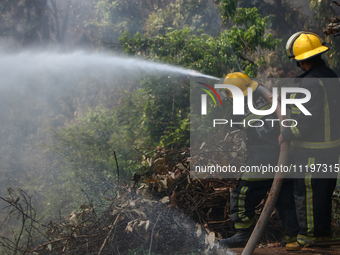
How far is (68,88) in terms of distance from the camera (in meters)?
25.1

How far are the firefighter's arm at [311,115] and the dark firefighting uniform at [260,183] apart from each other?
40 centimetres

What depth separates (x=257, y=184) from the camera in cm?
321

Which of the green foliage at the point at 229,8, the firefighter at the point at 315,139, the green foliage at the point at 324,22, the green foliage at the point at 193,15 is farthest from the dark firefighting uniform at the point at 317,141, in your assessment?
the green foliage at the point at 193,15

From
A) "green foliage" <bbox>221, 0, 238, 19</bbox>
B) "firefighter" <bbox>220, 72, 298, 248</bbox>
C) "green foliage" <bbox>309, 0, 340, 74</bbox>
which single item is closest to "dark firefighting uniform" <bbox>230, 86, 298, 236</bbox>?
"firefighter" <bbox>220, 72, 298, 248</bbox>

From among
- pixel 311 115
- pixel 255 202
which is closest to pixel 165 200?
pixel 255 202

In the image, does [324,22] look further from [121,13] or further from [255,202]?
[121,13]

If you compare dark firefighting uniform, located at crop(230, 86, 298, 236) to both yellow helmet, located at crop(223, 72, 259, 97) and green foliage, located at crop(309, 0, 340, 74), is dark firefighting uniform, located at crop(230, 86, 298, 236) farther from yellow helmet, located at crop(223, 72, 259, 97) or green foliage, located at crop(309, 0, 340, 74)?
green foliage, located at crop(309, 0, 340, 74)

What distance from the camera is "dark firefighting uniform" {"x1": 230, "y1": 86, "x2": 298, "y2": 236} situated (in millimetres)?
3189

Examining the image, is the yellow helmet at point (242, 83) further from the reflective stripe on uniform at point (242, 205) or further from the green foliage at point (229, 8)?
the green foliage at point (229, 8)

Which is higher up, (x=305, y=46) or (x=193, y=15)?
(x=193, y=15)

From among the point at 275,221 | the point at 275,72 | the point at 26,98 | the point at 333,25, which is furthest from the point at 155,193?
the point at 26,98

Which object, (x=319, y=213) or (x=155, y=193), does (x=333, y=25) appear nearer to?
(x=319, y=213)

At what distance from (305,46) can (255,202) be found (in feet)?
5.04

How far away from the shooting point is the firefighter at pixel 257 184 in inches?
126
